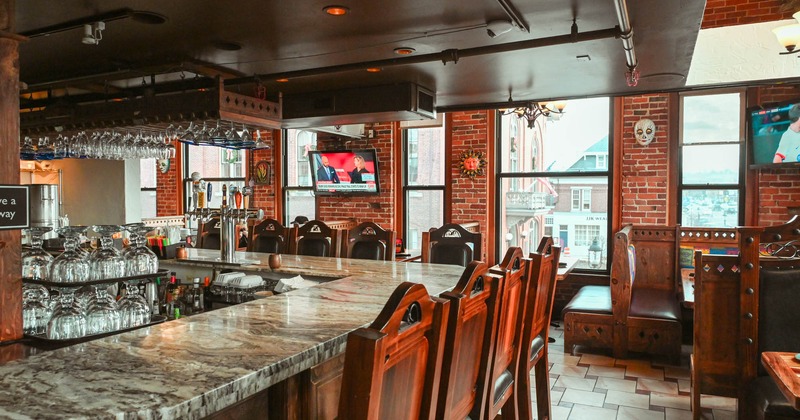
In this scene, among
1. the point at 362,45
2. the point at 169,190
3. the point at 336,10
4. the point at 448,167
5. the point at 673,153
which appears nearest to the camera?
the point at 336,10

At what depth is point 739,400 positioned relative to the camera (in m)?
2.90

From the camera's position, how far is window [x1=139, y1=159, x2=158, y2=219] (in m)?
10.5

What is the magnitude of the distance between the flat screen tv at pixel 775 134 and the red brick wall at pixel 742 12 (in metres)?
0.94

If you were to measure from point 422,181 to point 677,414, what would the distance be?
4.54 meters

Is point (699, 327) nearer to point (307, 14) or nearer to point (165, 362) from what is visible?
point (307, 14)

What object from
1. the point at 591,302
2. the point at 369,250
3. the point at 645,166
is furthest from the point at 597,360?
the point at 645,166

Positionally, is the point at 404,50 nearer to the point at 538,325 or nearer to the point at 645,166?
the point at 538,325

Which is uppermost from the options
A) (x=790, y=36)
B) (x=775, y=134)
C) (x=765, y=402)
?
(x=790, y=36)

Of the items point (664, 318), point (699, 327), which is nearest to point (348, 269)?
point (699, 327)

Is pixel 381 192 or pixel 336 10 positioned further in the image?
pixel 381 192

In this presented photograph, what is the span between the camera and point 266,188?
8.90m

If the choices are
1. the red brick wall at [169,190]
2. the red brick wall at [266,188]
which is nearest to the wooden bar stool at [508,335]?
the red brick wall at [266,188]

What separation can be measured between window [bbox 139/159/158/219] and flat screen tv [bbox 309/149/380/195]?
4.11m

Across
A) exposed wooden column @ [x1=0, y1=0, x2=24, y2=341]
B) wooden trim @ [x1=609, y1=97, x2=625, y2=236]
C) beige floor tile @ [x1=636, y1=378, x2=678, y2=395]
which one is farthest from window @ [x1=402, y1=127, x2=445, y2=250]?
exposed wooden column @ [x1=0, y1=0, x2=24, y2=341]
